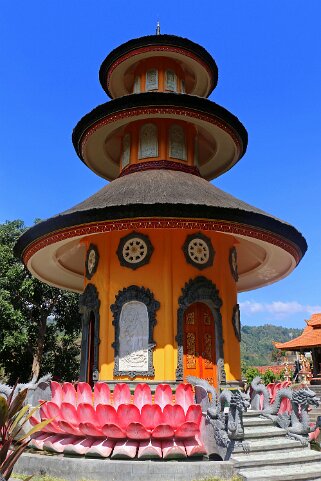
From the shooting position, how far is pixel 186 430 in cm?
721

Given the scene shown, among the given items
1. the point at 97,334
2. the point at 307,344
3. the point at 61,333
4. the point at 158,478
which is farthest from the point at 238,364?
the point at 307,344

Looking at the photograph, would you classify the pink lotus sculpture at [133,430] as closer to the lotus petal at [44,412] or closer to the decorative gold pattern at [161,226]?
the lotus petal at [44,412]

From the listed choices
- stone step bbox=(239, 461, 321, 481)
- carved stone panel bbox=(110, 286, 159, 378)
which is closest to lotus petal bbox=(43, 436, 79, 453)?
carved stone panel bbox=(110, 286, 159, 378)

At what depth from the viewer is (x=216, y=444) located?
7129 millimetres

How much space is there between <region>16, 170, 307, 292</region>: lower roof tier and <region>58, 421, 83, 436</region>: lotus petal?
422cm

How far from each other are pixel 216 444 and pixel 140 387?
1.67 meters

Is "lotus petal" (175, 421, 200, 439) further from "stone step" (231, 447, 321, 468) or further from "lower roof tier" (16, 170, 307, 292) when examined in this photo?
"lower roof tier" (16, 170, 307, 292)

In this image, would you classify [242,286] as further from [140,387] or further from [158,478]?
[158,478]

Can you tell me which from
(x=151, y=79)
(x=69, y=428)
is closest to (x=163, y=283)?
(x=69, y=428)

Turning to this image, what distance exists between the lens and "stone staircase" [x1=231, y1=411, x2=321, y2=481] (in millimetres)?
6898

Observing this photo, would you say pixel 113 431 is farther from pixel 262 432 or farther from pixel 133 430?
pixel 262 432

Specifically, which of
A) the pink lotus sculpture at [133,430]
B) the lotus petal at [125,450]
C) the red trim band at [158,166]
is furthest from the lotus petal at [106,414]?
the red trim band at [158,166]

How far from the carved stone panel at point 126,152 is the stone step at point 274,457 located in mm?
9060

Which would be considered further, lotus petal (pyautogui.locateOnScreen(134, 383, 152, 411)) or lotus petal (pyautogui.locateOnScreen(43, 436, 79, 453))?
lotus petal (pyautogui.locateOnScreen(134, 383, 152, 411))
